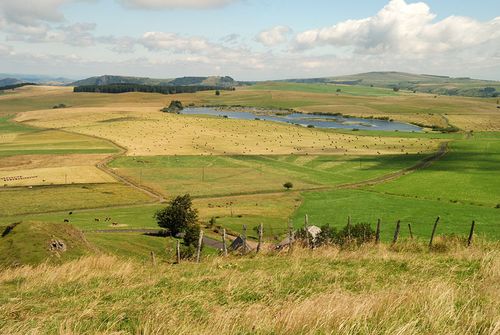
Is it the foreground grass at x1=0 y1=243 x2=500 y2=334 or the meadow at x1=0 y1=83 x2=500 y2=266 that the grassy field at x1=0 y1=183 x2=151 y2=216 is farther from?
the foreground grass at x1=0 y1=243 x2=500 y2=334

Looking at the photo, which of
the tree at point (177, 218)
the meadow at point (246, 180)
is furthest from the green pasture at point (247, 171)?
the tree at point (177, 218)

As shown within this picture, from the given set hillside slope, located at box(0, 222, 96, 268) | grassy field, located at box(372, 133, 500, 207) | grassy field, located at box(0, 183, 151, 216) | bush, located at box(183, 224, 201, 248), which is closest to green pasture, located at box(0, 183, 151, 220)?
grassy field, located at box(0, 183, 151, 216)

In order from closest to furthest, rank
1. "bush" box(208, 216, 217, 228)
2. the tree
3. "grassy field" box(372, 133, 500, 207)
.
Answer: the tree → "bush" box(208, 216, 217, 228) → "grassy field" box(372, 133, 500, 207)

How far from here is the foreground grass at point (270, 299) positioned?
6586 millimetres

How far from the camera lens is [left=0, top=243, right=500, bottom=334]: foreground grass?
21.6ft

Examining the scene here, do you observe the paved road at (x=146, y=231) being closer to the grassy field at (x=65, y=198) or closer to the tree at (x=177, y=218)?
the tree at (x=177, y=218)

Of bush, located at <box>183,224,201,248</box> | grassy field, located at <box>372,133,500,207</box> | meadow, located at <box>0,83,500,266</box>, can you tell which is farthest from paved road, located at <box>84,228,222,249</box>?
grassy field, located at <box>372,133,500,207</box>

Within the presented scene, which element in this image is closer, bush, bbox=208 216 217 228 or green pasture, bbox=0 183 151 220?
bush, bbox=208 216 217 228

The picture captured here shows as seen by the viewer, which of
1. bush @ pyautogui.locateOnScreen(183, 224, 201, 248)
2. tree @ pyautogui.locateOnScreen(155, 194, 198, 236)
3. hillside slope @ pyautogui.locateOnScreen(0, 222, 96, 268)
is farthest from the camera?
tree @ pyautogui.locateOnScreen(155, 194, 198, 236)

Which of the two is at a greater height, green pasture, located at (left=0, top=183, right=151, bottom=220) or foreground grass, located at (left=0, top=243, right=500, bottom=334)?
foreground grass, located at (left=0, top=243, right=500, bottom=334)

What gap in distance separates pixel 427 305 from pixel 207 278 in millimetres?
6292

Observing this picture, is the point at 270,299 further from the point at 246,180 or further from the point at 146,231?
the point at 246,180

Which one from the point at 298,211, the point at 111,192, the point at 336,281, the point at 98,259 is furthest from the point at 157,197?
the point at 336,281

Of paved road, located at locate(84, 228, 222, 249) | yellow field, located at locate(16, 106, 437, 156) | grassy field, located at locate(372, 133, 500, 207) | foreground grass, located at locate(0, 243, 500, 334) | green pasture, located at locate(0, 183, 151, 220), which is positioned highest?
foreground grass, located at locate(0, 243, 500, 334)
